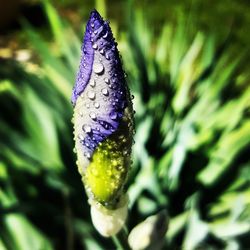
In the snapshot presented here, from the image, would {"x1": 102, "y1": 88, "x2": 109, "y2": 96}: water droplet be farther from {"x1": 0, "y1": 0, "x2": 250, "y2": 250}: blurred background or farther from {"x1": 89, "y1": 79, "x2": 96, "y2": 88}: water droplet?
{"x1": 0, "y1": 0, "x2": 250, "y2": 250}: blurred background

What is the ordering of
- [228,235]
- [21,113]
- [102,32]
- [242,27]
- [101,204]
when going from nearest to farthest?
[102,32] → [101,204] → [228,235] → [21,113] → [242,27]

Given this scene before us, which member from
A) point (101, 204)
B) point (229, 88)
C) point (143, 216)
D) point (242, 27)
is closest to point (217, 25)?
point (242, 27)

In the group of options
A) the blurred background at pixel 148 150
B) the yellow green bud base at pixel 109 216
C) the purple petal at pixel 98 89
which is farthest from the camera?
the blurred background at pixel 148 150

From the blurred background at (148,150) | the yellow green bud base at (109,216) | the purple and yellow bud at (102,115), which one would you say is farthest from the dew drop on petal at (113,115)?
the blurred background at (148,150)

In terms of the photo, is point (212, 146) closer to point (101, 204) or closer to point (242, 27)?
point (101, 204)

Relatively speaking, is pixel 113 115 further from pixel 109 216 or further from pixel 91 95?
pixel 109 216

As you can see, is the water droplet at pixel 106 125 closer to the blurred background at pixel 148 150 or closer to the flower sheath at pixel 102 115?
the flower sheath at pixel 102 115
